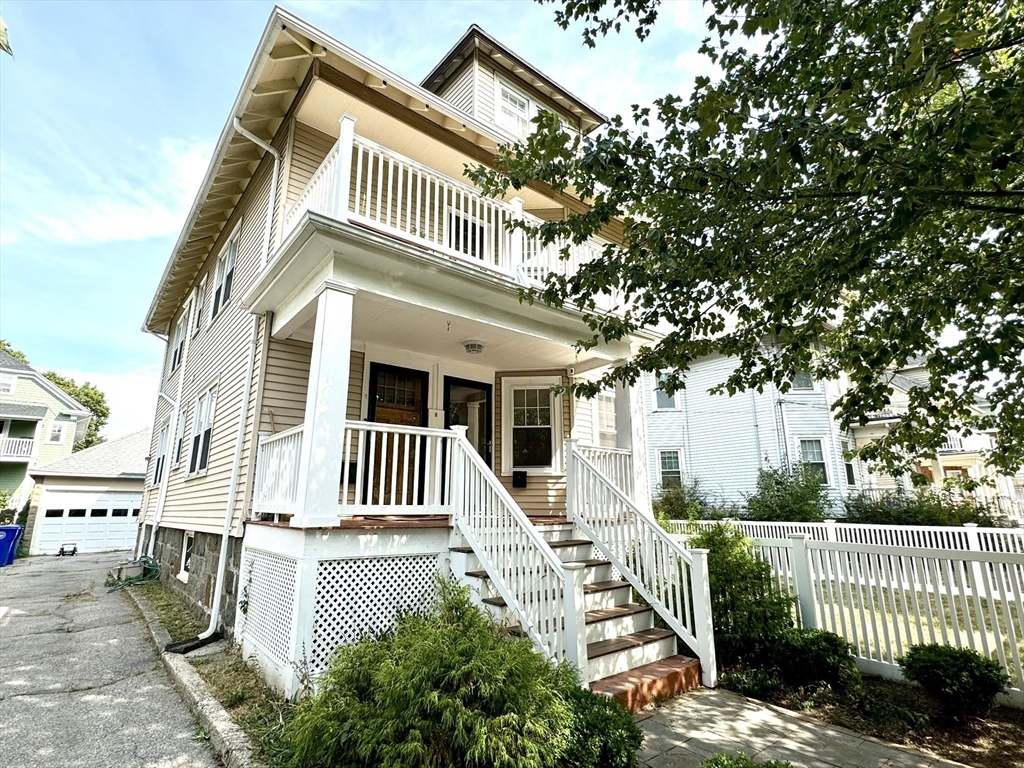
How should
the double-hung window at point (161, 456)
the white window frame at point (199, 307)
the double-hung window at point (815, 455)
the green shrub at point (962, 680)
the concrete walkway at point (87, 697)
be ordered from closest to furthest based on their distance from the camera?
the concrete walkway at point (87, 697)
the green shrub at point (962, 680)
the white window frame at point (199, 307)
the double-hung window at point (161, 456)
the double-hung window at point (815, 455)

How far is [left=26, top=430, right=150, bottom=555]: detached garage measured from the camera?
66.6ft

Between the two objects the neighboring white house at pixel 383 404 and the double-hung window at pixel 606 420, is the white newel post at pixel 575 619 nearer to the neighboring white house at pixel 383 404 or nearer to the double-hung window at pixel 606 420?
the neighboring white house at pixel 383 404

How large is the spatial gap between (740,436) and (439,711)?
57.5 feet

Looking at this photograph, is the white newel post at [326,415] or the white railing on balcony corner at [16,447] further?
the white railing on balcony corner at [16,447]

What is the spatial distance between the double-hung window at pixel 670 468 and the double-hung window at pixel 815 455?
13.9ft

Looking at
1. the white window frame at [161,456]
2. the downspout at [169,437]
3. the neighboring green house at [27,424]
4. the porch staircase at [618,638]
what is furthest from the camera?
the neighboring green house at [27,424]

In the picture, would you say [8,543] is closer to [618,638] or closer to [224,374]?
[224,374]

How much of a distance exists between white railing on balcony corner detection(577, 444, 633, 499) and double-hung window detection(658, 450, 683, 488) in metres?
12.4

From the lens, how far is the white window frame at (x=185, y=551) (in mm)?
9022

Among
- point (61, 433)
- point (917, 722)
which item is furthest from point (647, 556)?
point (61, 433)

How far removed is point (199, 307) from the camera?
11.6 meters

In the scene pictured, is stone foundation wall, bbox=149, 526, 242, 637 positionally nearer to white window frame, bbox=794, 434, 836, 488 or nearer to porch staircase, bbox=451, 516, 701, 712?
porch staircase, bbox=451, 516, 701, 712

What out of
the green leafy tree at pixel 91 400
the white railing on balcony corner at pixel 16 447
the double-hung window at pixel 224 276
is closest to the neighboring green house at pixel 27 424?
the white railing on balcony corner at pixel 16 447

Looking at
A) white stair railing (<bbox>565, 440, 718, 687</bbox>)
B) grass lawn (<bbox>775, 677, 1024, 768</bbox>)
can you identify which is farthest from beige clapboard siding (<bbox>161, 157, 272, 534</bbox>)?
grass lawn (<bbox>775, 677, 1024, 768</bbox>)
